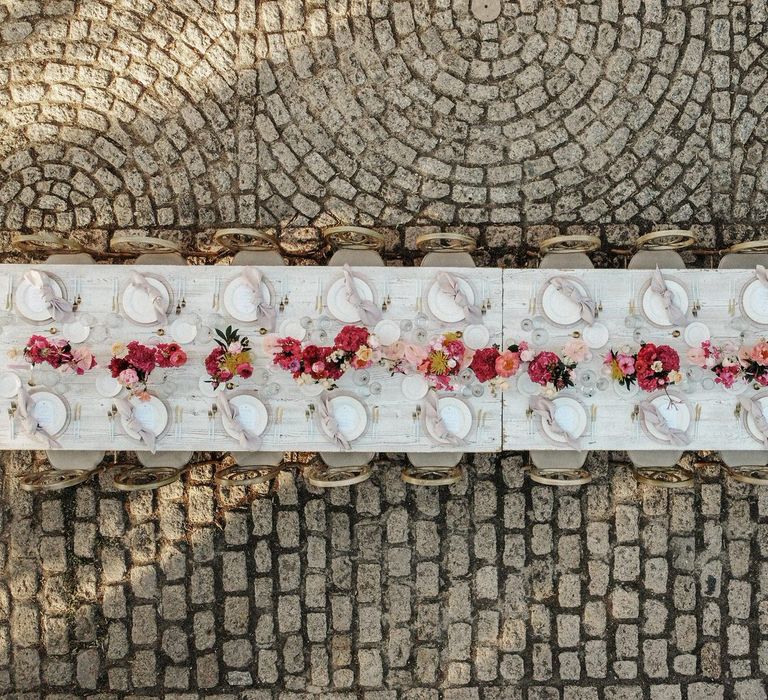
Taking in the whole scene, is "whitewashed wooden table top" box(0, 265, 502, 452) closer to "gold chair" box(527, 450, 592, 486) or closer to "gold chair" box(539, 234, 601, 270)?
"gold chair" box(527, 450, 592, 486)

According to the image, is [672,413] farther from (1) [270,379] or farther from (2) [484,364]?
(1) [270,379]

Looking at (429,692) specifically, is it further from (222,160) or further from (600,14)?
(600,14)

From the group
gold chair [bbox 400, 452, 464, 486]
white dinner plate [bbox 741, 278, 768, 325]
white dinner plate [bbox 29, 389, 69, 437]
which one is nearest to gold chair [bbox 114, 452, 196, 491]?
white dinner plate [bbox 29, 389, 69, 437]

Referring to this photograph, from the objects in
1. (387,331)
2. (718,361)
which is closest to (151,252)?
(387,331)

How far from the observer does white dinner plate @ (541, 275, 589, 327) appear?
495 cm

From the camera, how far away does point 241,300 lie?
4977 mm

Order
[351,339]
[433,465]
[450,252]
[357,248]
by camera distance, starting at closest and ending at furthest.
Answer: [351,339]
[433,465]
[450,252]
[357,248]

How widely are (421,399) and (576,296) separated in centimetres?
146

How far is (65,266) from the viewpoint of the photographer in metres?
5.03

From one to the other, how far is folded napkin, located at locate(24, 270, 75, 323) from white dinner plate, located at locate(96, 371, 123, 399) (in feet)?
1.78

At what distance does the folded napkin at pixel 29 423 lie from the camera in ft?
15.9

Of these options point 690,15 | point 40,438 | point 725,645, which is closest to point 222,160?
point 40,438

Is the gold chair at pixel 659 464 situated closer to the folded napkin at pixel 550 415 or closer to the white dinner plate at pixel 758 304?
the folded napkin at pixel 550 415

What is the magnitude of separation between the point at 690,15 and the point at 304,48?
3633mm
